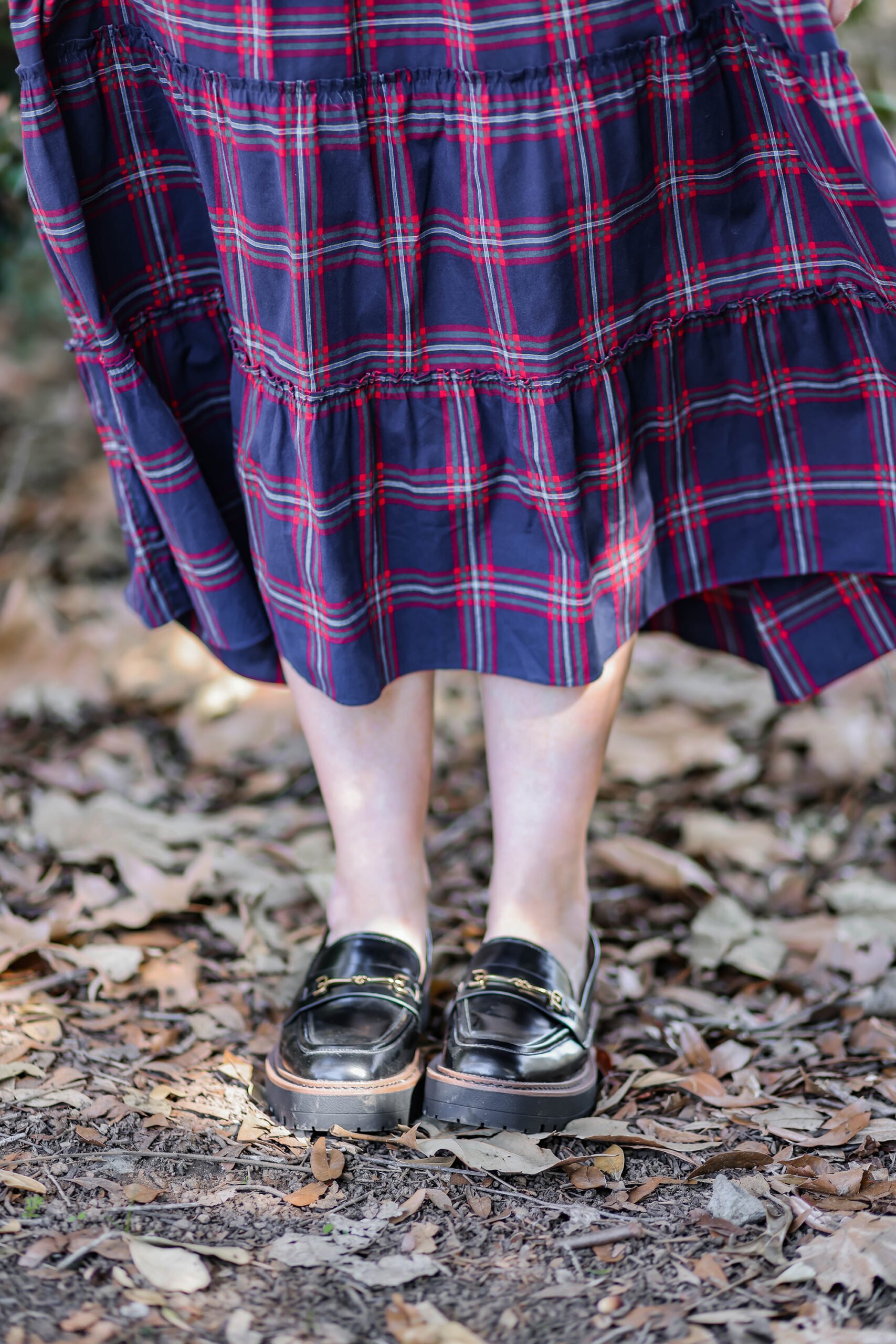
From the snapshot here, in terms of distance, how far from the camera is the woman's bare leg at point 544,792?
1160 millimetres

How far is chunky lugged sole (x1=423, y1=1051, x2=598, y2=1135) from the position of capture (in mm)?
1105

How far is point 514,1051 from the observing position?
1119mm

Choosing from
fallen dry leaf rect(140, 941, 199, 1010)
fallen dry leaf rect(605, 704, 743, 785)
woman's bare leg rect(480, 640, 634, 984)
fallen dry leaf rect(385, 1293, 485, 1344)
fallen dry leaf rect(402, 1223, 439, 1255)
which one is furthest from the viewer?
fallen dry leaf rect(605, 704, 743, 785)

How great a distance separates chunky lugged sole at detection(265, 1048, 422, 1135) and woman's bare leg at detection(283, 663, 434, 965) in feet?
0.55

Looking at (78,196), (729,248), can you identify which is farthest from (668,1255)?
(78,196)

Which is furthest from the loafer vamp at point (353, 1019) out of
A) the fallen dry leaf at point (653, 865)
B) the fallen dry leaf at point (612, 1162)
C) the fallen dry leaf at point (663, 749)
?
the fallen dry leaf at point (663, 749)

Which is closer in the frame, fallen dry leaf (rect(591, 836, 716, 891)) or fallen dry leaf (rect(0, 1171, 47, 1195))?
fallen dry leaf (rect(0, 1171, 47, 1195))

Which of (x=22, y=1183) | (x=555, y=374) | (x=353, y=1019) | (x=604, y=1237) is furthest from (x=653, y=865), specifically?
(x=22, y=1183)

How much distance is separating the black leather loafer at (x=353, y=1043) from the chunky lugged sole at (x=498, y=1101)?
3 centimetres

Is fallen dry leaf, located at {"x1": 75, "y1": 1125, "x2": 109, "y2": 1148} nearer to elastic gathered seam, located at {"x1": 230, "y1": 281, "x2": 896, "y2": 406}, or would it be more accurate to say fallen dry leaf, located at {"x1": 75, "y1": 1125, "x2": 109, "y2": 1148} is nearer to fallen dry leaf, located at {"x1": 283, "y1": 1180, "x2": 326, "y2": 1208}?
fallen dry leaf, located at {"x1": 283, "y1": 1180, "x2": 326, "y2": 1208}

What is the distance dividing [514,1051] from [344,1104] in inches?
6.7

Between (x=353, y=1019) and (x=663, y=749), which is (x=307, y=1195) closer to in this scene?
(x=353, y=1019)

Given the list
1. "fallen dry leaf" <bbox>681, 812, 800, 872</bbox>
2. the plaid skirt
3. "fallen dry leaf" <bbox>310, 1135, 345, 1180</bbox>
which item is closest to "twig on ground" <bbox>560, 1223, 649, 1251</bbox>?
"fallen dry leaf" <bbox>310, 1135, 345, 1180</bbox>

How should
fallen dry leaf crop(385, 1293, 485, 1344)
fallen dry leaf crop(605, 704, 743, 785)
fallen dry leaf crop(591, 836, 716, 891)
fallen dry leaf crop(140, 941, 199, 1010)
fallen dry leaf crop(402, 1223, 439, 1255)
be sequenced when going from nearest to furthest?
1. fallen dry leaf crop(385, 1293, 485, 1344)
2. fallen dry leaf crop(402, 1223, 439, 1255)
3. fallen dry leaf crop(140, 941, 199, 1010)
4. fallen dry leaf crop(591, 836, 716, 891)
5. fallen dry leaf crop(605, 704, 743, 785)
